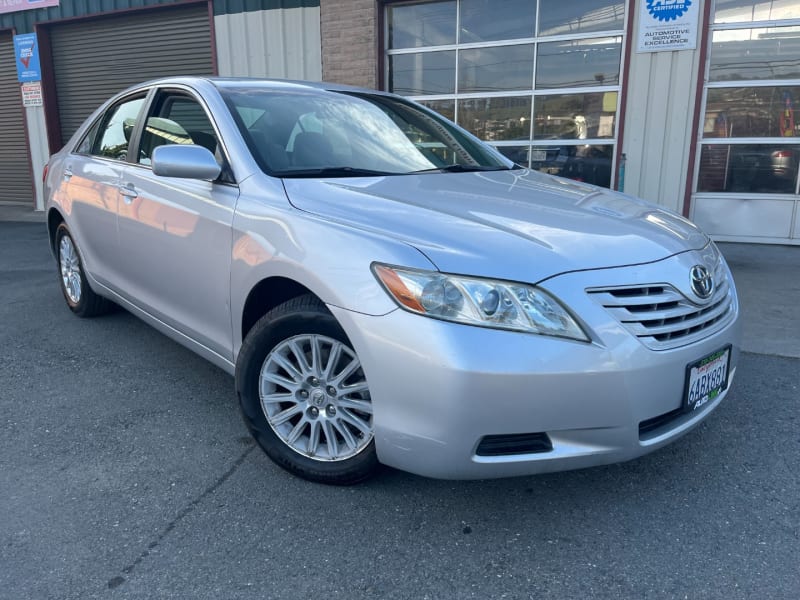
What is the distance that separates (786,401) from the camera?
3.32 m

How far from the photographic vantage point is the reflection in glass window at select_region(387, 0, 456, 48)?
8.46 metres

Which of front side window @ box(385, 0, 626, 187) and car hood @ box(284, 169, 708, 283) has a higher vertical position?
front side window @ box(385, 0, 626, 187)

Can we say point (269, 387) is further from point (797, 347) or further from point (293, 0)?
point (293, 0)

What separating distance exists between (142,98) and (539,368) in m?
3.10

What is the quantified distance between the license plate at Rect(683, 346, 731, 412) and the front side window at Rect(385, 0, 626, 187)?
5903 mm

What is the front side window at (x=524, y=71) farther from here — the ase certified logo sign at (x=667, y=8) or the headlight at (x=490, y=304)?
the headlight at (x=490, y=304)

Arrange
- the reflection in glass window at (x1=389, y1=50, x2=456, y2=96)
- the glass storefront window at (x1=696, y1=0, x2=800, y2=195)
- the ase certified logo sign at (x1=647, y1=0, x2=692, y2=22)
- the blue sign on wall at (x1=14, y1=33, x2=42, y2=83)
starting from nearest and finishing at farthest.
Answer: the ase certified logo sign at (x1=647, y1=0, x2=692, y2=22), the glass storefront window at (x1=696, y1=0, x2=800, y2=195), the reflection in glass window at (x1=389, y1=50, x2=456, y2=96), the blue sign on wall at (x1=14, y1=33, x2=42, y2=83)

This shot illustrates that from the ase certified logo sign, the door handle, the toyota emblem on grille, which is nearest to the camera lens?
the toyota emblem on grille

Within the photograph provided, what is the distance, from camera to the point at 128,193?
3541mm

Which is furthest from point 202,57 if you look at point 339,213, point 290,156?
point 339,213

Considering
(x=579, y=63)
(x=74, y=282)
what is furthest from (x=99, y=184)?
(x=579, y=63)

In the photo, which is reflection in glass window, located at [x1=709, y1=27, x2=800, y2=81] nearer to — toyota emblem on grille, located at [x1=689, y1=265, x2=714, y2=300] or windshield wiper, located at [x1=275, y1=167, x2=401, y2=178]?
toyota emblem on grille, located at [x1=689, y1=265, x2=714, y2=300]

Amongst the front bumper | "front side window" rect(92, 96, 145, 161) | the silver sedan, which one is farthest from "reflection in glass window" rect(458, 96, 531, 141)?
the front bumper

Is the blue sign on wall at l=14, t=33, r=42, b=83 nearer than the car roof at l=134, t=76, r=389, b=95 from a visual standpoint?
No
